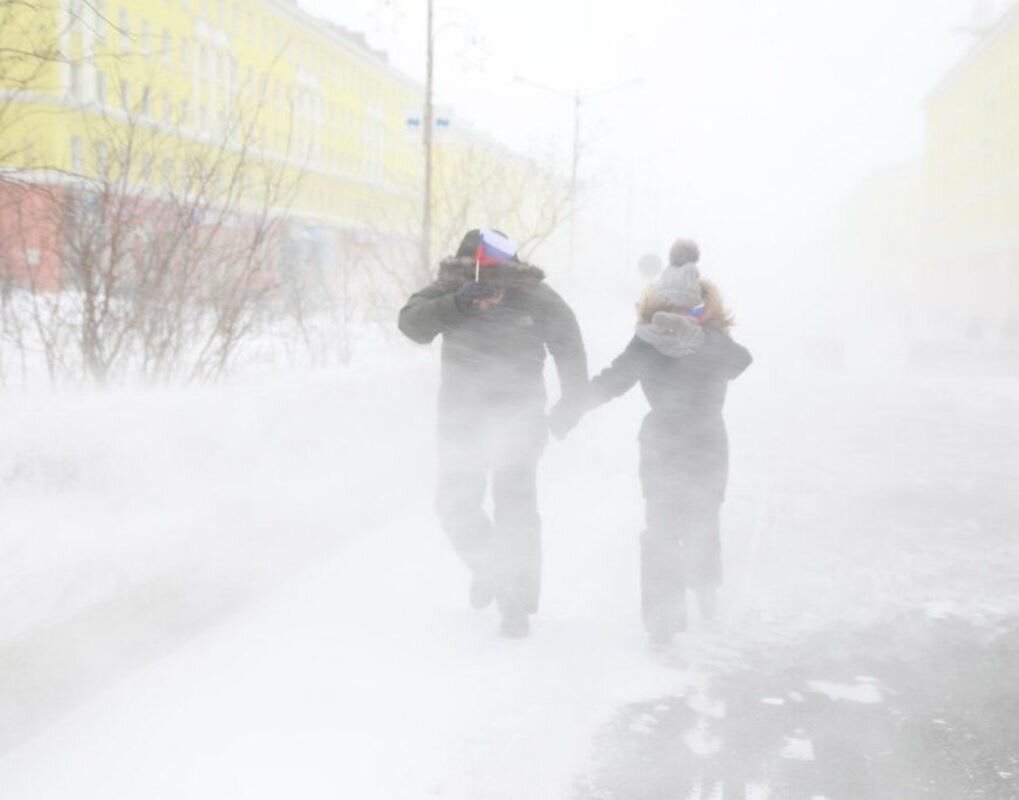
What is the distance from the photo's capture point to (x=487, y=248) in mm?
5109

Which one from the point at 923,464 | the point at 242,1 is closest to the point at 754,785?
the point at 923,464

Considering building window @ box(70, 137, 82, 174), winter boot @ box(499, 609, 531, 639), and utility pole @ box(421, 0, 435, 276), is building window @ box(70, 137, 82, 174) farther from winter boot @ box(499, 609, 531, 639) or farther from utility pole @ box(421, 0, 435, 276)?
winter boot @ box(499, 609, 531, 639)

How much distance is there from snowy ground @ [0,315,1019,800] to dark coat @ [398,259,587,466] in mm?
882

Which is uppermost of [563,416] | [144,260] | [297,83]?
[297,83]

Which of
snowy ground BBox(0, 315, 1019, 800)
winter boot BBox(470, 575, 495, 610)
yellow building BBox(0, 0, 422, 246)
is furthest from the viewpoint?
yellow building BBox(0, 0, 422, 246)

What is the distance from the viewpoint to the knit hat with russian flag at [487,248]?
5113 millimetres

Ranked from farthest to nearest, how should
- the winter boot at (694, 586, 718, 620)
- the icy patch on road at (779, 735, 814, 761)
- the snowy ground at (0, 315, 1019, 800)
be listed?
the winter boot at (694, 586, 718, 620) < the icy patch on road at (779, 735, 814, 761) < the snowy ground at (0, 315, 1019, 800)

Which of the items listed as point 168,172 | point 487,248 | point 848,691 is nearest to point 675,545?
point 848,691

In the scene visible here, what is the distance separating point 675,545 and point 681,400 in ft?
2.14

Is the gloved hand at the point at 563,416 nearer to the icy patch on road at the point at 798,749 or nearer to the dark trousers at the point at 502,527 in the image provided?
the dark trousers at the point at 502,527

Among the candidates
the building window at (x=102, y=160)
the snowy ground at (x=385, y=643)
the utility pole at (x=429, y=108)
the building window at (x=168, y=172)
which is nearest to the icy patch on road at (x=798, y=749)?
the snowy ground at (x=385, y=643)

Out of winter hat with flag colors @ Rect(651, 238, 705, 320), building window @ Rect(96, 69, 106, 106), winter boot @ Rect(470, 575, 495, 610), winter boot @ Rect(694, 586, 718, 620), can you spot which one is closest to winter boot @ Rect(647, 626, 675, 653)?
winter boot @ Rect(694, 586, 718, 620)

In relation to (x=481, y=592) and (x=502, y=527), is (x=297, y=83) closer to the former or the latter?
(x=481, y=592)

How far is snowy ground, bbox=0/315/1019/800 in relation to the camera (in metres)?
3.99
